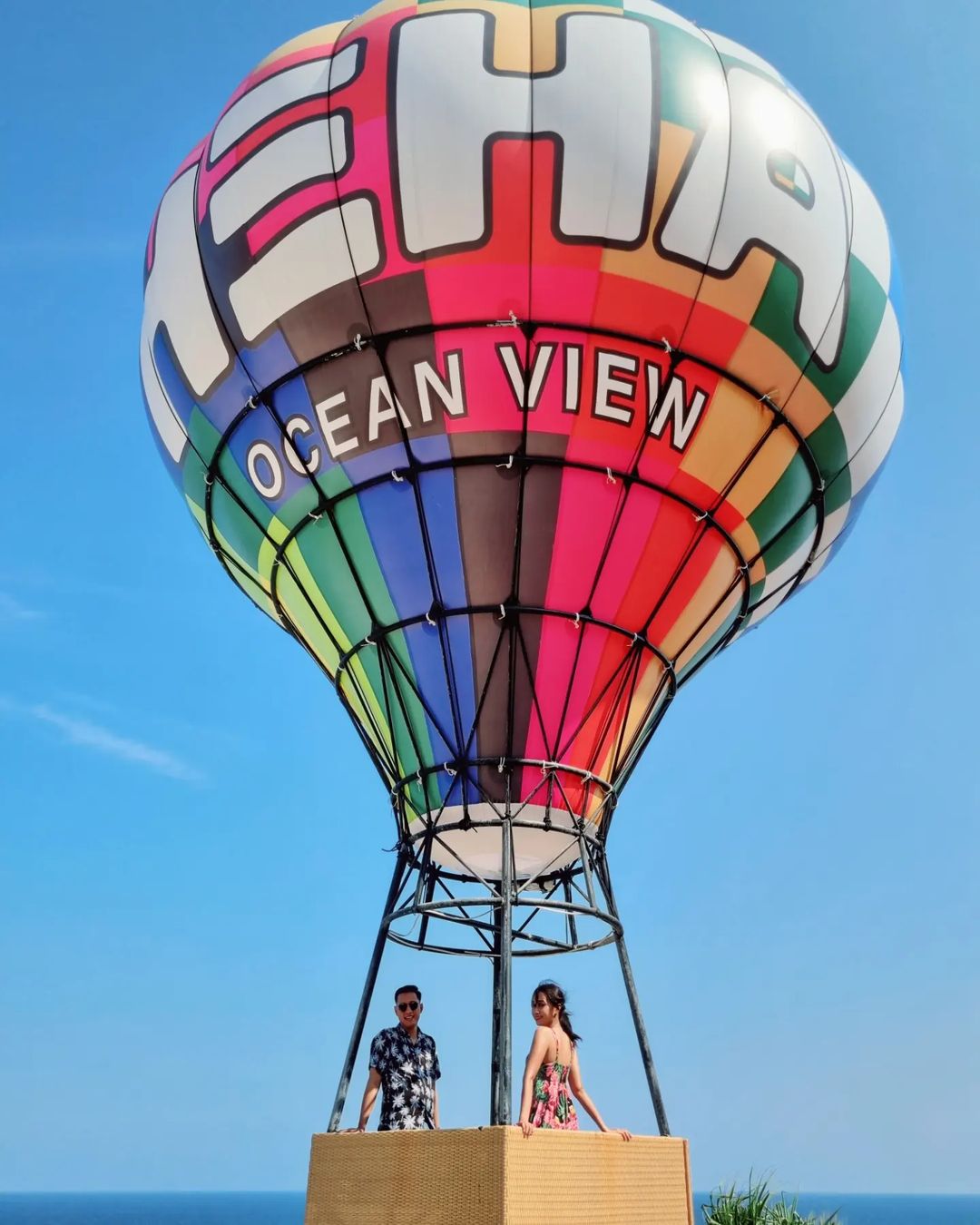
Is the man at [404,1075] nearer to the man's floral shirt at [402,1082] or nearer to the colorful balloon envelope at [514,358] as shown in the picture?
the man's floral shirt at [402,1082]

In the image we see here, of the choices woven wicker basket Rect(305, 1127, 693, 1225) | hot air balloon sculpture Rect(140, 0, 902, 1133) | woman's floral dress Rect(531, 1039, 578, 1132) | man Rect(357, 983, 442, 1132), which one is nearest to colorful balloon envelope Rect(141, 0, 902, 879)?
hot air balloon sculpture Rect(140, 0, 902, 1133)

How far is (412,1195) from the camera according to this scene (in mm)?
7383

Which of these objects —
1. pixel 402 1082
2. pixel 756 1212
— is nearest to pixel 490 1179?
pixel 402 1082

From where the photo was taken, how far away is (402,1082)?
25.9 ft

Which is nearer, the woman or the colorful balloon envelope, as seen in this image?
the woman

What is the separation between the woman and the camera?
741 cm

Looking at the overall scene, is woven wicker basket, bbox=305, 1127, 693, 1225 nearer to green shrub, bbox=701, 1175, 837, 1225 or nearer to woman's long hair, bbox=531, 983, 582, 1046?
woman's long hair, bbox=531, 983, 582, 1046

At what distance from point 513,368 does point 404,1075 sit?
5.44 metres

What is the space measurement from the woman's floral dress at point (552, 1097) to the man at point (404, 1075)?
0.86 m

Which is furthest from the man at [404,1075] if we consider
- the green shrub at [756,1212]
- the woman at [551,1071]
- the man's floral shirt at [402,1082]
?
the green shrub at [756,1212]

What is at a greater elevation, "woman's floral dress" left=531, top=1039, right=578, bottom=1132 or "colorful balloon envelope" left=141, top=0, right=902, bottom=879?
"colorful balloon envelope" left=141, top=0, right=902, bottom=879

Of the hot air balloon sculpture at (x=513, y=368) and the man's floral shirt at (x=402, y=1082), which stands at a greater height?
the hot air balloon sculpture at (x=513, y=368)

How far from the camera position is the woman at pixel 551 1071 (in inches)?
292

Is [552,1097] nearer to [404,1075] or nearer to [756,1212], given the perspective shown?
[404,1075]
